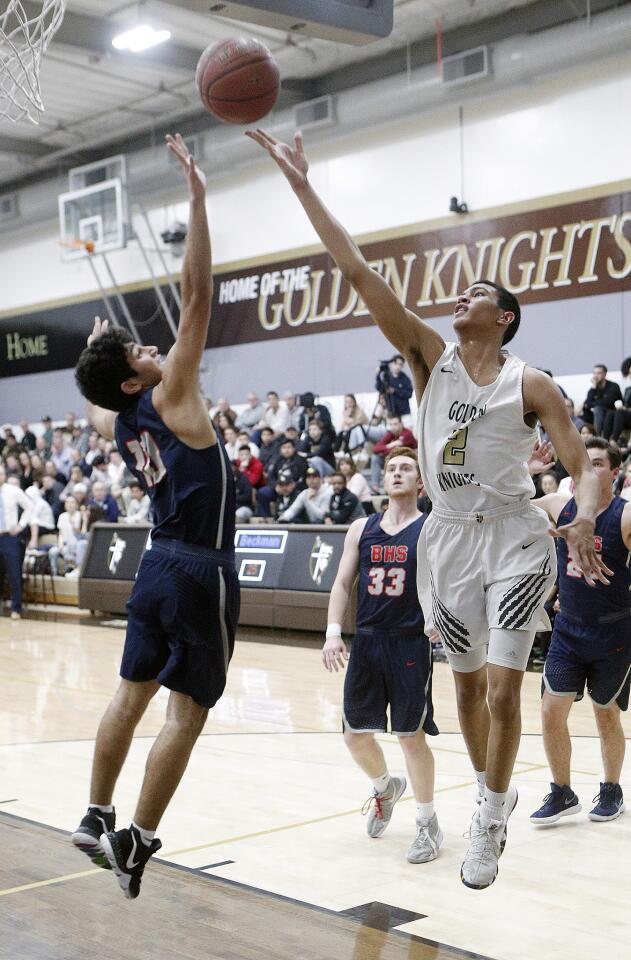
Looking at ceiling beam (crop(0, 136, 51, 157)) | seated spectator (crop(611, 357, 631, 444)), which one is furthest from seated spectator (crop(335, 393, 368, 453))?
ceiling beam (crop(0, 136, 51, 157))

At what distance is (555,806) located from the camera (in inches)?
211

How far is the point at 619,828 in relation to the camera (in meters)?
5.30

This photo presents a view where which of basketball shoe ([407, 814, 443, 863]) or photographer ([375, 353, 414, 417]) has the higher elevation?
photographer ([375, 353, 414, 417])

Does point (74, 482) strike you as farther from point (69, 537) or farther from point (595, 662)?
point (595, 662)

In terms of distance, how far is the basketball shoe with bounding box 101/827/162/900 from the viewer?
143 inches

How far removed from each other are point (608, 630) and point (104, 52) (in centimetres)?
1462

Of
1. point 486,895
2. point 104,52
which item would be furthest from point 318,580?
point 104,52

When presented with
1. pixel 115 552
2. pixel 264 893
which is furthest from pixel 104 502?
pixel 264 893

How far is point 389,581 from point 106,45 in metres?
14.1

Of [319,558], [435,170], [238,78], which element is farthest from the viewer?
[435,170]

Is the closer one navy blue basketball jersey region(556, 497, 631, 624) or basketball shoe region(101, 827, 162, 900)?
basketball shoe region(101, 827, 162, 900)

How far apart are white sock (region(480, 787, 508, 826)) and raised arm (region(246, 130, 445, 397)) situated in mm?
1491

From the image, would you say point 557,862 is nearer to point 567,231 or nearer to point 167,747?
point 167,747

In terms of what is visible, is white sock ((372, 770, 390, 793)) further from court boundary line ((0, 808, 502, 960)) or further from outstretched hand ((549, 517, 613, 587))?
outstretched hand ((549, 517, 613, 587))
